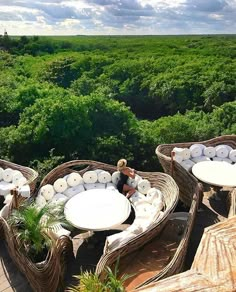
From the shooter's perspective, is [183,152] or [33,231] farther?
[183,152]

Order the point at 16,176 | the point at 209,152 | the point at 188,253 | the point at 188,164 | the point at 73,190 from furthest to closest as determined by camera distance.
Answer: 1. the point at 209,152
2. the point at 188,164
3. the point at 16,176
4. the point at 73,190
5. the point at 188,253

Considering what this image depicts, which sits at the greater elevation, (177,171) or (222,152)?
(222,152)

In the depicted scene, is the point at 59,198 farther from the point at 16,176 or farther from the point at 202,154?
the point at 202,154

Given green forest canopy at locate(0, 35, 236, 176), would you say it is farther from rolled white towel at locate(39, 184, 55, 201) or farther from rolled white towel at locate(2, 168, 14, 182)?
rolled white towel at locate(39, 184, 55, 201)

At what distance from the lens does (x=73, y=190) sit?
8281 mm

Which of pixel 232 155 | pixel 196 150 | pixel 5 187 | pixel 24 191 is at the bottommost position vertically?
pixel 5 187

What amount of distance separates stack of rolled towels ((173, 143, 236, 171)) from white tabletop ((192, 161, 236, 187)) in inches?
13.8

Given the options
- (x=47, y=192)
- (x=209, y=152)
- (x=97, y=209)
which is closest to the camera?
(x=97, y=209)

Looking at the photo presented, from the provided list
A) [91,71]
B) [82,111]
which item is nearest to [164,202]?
[82,111]

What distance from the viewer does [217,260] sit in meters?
2.59

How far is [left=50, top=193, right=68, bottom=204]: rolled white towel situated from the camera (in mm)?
7733

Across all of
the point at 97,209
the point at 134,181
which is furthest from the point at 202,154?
the point at 97,209

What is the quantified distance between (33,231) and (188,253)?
324cm

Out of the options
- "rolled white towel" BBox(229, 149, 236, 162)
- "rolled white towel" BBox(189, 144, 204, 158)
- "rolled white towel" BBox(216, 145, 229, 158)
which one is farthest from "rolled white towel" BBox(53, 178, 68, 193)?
"rolled white towel" BBox(229, 149, 236, 162)
